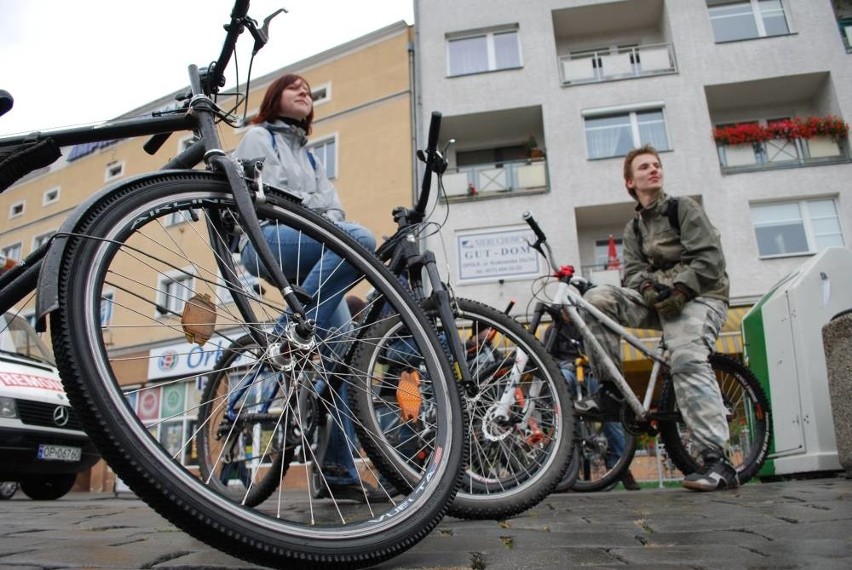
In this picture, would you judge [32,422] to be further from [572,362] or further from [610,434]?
[610,434]

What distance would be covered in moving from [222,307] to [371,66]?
60.2 ft

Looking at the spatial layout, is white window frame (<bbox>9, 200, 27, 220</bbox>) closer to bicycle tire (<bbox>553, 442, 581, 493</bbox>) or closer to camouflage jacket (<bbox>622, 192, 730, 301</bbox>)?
bicycle tire (<bbox>553, 442, 581, 493</bbox>)

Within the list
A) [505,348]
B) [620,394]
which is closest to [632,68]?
[620,394]

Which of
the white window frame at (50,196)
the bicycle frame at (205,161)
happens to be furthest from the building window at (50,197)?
the bicycle frame at (205,161)

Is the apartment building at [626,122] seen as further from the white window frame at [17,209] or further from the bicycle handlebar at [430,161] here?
the white window frame at [17,209]

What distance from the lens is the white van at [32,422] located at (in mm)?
5250

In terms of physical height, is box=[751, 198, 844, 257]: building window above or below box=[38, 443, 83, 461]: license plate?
above

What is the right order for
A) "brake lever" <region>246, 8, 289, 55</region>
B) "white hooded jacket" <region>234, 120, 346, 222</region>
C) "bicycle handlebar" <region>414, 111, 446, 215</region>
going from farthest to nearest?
1. "white hooded jacket" <region>234, 120, 346, 222</region>
2. "bicycle handlebar" <region>414, 111, 446, 215</region>
3. "brake lever" <region>246, 8, 289, 55</region>

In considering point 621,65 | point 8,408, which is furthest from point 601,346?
point 621,65

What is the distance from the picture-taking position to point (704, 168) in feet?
52.6

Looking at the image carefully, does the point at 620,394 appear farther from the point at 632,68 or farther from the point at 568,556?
the point at 632,68

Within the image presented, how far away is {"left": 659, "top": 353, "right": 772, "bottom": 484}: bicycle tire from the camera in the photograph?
4.10 m

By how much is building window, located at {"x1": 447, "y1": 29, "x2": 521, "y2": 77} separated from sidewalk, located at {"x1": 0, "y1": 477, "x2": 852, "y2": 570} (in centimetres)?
1671

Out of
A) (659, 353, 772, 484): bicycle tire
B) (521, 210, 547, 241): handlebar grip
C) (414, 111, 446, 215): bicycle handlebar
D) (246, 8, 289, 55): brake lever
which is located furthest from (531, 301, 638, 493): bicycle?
(246, 8, 289, 55): brake lever
